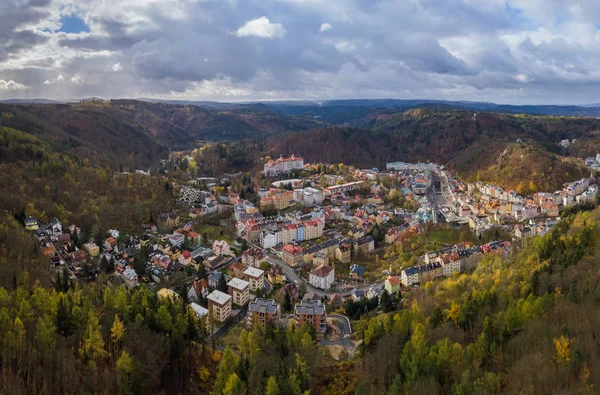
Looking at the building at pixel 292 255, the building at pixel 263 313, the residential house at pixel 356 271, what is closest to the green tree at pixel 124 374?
the building at pixel 263 313

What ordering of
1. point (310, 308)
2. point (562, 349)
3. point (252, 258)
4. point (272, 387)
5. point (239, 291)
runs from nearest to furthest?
point (562, 349) < point (272, 387) < point (310, 308) < point (239, 291) < point (252, 258)

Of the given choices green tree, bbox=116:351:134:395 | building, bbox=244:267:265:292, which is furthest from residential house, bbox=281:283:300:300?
green tree, bbox=116:351:134:395

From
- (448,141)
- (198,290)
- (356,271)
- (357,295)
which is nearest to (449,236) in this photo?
(356,271)

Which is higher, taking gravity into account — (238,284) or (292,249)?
(292,249)

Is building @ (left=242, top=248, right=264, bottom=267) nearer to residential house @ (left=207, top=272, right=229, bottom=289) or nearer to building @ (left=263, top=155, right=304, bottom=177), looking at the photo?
residential house @ (left=207, top=272, right=229, bottom=289)

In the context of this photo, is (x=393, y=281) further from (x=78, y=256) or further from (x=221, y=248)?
(x=78, y=256)

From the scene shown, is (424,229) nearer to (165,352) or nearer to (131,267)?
(131,267)
